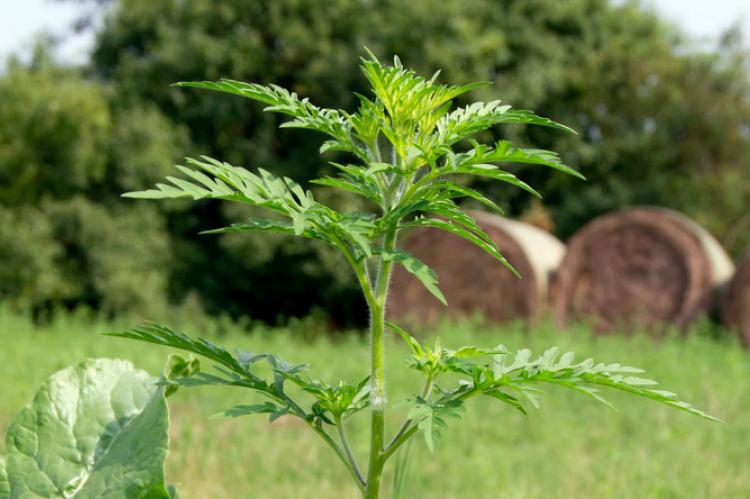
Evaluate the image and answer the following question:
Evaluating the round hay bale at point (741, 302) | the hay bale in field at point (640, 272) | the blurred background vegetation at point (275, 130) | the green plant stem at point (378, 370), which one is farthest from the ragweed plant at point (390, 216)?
the blurred background vegetation at point (275, 130)

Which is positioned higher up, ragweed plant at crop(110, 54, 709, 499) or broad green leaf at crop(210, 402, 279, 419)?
ragweed plant at crop(110, 54, 709, 499)

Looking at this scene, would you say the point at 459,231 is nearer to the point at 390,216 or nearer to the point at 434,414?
the point at 390,216

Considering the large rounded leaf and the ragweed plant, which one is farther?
the large rounded leaf

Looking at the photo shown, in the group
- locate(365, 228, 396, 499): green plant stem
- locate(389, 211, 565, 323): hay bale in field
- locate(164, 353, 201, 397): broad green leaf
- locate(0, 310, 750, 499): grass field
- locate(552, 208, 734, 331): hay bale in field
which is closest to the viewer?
locate(365, 228, 396, 499): green plant stem

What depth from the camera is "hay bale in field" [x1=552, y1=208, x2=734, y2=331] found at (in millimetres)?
10438

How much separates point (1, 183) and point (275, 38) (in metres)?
5.58

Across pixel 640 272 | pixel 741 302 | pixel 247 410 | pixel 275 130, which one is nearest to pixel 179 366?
pixel 247 410

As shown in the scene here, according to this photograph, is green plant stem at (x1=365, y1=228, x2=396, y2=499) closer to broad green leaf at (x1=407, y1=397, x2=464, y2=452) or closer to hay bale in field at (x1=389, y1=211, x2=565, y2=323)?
broad green leaf at (x1=407, y1=397, x2=464, y2=452)

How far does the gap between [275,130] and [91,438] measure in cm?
1588

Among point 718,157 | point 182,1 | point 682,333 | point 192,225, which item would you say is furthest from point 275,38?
point 682,333

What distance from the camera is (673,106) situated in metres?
16.2

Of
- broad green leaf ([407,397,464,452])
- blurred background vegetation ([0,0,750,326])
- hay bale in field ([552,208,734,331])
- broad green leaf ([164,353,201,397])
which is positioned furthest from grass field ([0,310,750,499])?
blurred background vegetation ([0,0,750,326])

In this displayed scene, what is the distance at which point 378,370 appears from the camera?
3.88ft

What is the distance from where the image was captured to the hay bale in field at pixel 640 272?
10.4 meters
